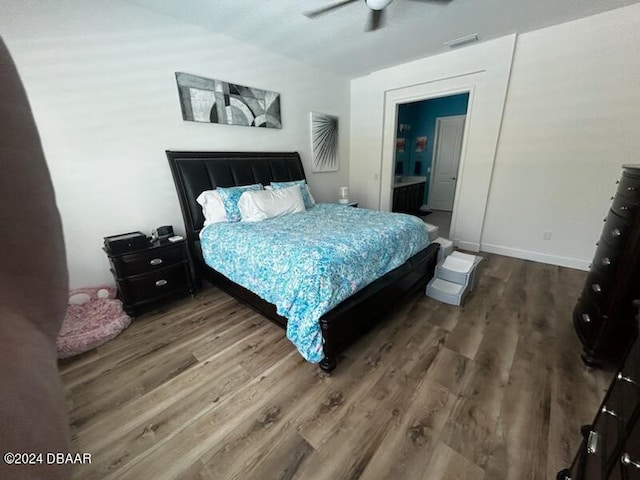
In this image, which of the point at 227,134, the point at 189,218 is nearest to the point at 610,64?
the point at 227,134

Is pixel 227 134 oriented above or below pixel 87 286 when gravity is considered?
above

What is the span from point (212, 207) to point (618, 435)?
2.96 meters

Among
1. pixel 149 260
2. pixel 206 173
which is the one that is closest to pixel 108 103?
pixel 206 173

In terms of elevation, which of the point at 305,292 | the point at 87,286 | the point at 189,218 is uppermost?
the point at 189,218

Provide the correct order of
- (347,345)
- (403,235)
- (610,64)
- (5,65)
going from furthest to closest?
(610,64) → (403,235) → (347,345) → (5,65)

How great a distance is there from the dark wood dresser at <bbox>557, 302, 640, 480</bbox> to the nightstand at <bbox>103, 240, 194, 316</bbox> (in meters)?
2.84

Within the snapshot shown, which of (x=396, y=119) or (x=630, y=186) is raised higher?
(x=396, y=119)

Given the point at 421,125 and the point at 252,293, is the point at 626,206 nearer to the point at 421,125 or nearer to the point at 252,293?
the point at 252,293

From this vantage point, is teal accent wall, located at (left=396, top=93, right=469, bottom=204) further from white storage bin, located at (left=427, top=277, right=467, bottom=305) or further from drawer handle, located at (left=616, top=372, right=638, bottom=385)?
drawer handle, located at (left=616, top=372, right=638, bottom=385)

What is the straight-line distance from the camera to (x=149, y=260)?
7.60 feet

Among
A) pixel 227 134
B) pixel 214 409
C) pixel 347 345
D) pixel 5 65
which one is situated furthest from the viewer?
pixel 227 134

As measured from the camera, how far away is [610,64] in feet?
8.58

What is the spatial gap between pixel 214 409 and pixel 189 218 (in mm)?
1912

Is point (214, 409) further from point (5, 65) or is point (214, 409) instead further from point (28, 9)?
point (28, 9)
